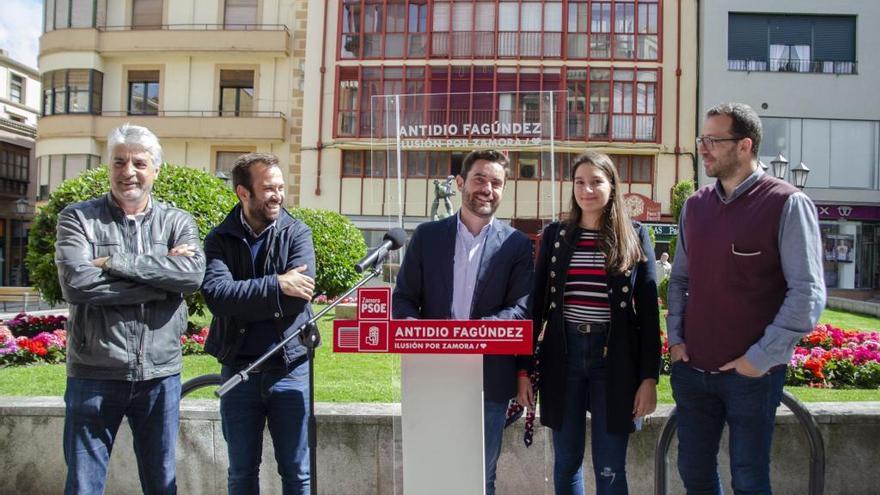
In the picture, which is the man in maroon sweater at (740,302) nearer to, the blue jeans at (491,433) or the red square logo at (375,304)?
the blue jeans at (491,433)

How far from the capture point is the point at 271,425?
3670 millimetres

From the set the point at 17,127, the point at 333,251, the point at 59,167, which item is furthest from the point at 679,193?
the point at 17,127

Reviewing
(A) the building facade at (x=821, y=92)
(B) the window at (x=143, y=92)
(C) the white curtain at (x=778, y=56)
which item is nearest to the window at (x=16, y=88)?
(B) the window at (x=143, y=92)

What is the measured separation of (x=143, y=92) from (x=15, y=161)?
1555 centimetres

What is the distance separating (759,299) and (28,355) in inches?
310

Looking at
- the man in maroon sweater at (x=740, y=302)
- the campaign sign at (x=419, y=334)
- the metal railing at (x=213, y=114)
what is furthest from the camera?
the metal railing at (x=213, y=114)

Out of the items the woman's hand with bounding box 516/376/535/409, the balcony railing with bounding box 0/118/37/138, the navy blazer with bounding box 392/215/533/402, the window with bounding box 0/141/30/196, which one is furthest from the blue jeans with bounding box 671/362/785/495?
the balcony railing with bounding box 0/118/37/138

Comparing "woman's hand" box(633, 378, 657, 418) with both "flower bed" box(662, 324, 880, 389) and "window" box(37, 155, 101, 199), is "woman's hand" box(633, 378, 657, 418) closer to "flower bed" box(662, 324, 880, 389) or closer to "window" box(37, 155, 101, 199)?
"flower bed" box(662, 324, 880, 389)

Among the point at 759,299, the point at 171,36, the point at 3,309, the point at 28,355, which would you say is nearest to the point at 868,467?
the point at 759,299

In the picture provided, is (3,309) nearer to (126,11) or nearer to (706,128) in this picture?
(126,11)

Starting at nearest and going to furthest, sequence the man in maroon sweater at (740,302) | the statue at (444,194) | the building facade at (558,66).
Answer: the man in maroon sweater at (740,302)
the statue at (444,194)
the building facade at (558,66)

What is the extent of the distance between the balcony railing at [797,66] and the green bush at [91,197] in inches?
928

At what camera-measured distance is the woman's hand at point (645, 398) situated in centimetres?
355

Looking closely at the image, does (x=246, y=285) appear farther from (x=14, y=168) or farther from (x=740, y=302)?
(x=14, y=168)
